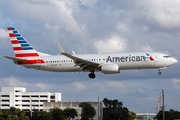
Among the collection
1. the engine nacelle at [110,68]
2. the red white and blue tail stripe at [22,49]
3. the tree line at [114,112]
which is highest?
the red white and blue tail stripe at [22,49]

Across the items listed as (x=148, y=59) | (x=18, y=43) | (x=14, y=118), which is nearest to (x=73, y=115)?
(x=14, y=118)

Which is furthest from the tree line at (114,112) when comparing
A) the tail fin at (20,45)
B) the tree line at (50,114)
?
the tail fin at (20,45)

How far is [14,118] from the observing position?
108 meters

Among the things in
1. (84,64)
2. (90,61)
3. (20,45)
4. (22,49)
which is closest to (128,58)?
(90,61)

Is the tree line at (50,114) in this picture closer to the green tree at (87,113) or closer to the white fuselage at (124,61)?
the green tree at (87,113)

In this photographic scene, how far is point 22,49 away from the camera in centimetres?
6612

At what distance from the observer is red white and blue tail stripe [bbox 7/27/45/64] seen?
63.4 metres

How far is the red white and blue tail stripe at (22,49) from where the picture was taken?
208ft

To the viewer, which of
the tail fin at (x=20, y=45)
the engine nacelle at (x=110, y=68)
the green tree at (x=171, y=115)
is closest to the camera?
the engine nacelle at (x=110, y=68)

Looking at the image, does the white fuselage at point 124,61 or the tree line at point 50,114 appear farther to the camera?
the tree line at point 50,114

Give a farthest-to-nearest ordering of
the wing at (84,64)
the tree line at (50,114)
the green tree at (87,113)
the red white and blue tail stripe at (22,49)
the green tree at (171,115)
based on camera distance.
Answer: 1. the green tree at (171,115)
2. the green tree at (87,113)
3. the tree line at (50,114)
4. the red white and blue tail stripe at (22,49)
5. the wing at (84,64)

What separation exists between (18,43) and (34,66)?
25.4 feet

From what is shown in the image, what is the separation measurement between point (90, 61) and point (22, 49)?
16.7 m

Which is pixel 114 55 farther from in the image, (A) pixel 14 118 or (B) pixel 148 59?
(A) pixel 14 118
